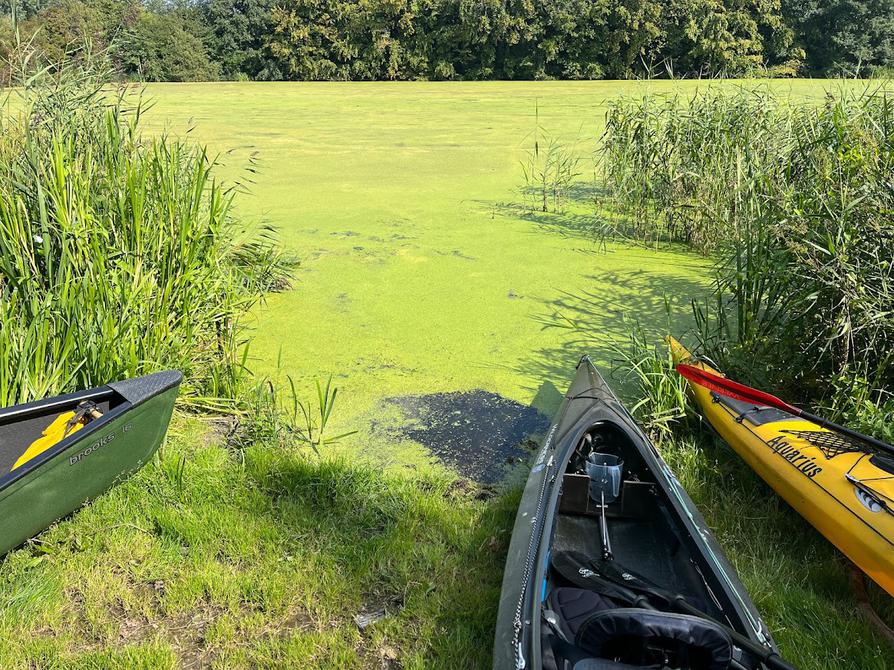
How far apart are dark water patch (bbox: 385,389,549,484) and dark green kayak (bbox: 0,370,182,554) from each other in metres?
0.81

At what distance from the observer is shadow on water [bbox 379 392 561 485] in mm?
2238

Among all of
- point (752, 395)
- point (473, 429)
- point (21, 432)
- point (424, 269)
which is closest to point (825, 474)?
point (752, 395)

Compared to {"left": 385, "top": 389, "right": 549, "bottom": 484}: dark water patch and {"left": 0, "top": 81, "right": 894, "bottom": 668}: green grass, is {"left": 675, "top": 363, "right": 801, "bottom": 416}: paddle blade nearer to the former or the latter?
{"left": 0, "top": 81, "right": 894, "bottom": 668}: green grass

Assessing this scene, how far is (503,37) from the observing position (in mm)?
17281

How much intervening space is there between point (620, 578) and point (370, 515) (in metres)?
0.71

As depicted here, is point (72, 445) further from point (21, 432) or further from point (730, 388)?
point (730, 388)

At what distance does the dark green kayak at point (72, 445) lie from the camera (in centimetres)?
157

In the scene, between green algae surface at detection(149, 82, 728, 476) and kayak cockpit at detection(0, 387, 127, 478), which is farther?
green algae surface at detection(149, 82, 728, 476)

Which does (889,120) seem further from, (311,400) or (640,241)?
(311,400)

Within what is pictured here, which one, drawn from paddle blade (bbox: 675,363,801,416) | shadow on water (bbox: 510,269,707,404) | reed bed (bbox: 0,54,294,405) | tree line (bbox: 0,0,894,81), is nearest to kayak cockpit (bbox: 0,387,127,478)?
reed bed (bbox: 0,54,294,405)

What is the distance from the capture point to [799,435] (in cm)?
191

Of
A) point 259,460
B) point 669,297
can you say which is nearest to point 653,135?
point 669,297

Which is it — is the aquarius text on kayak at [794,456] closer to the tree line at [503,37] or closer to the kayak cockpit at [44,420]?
the kayak cockpit at [44,420]

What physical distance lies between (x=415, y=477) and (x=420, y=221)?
276cm
